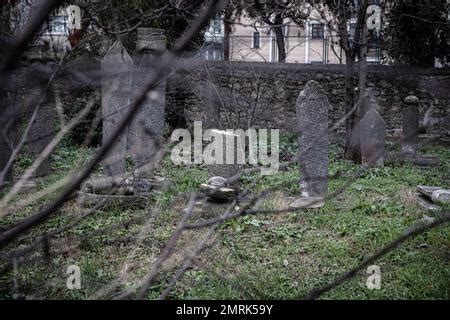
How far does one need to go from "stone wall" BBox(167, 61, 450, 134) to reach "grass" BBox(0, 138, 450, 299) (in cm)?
697

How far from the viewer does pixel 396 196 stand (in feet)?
21.9

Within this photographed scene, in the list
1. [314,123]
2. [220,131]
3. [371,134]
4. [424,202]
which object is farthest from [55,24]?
[371,134]

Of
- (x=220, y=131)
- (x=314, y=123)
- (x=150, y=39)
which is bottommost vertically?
(x=220, y=131)

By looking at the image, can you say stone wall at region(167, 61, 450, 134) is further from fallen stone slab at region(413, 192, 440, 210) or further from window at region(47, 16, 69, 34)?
fallen stone slab at region(413, 192, 440, 210)

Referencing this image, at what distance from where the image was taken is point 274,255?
4.59m

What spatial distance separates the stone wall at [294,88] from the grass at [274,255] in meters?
6.97

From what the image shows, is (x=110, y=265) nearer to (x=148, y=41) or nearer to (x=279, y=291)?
(x=279, y=291)

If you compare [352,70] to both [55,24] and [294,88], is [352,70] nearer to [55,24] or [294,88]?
[294,88]

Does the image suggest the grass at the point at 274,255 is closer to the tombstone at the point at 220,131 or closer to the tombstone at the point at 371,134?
the tombstone at the point at 220,131

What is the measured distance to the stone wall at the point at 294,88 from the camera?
13.2 metres

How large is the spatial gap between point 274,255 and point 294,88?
377 inches

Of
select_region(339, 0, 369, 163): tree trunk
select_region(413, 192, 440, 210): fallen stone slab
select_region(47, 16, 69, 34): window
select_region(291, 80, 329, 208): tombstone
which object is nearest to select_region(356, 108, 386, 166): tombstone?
select_region(339, 0, 369, 163): tree trunk

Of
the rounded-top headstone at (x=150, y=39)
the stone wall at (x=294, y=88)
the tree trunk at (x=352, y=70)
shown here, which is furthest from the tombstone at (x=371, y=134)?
the rounded-top headstone at (x=150, y=39)

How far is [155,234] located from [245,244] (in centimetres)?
99
